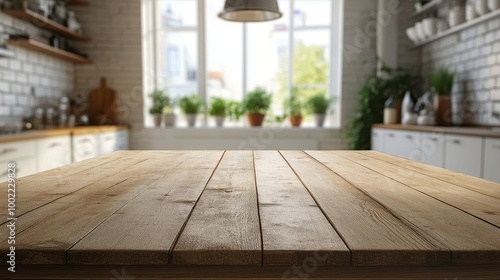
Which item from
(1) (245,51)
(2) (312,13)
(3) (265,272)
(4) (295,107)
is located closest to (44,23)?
(1) (245,51)

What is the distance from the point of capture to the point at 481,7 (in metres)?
3.25

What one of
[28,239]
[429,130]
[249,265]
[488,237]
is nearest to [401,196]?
[488,237]

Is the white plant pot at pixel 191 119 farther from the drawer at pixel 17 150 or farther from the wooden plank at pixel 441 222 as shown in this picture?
the wooden plank at pixel 441 222

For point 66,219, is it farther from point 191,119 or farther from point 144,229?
point 191,119

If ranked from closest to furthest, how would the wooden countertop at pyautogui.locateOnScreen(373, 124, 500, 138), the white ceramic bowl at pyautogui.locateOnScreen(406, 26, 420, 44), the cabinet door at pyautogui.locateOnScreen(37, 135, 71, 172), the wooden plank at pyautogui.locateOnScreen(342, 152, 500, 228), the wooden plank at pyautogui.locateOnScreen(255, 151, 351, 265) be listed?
the wooden plank at pyautogui.locateOnScreen(255, 151, 351, 265), the wooden plank at pyautogui.locateOnScreen(342, 152, 500, 228), the wooden countertop at pyautogui.locateOnScreen(373, 124, 500, 138), the cabinet door at pyautogui.locateOnScreen(37, 135, 71, 172), the white ceramic bowl at pyautogui.locateOnScreen(406, 26, 420, 44)

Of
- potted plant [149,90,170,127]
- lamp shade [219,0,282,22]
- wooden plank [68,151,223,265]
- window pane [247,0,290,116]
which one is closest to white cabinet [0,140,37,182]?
lamp shade [219,0,282,22]

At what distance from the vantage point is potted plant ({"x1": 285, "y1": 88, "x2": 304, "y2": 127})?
5.05 m

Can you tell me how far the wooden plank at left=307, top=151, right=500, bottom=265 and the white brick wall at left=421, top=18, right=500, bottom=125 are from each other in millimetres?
2683

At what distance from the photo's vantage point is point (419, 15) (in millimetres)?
4770

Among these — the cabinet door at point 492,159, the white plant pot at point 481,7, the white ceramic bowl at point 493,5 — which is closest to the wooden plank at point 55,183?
the cabinet door at point 492,159

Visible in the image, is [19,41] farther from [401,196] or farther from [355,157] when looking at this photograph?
[401,196]

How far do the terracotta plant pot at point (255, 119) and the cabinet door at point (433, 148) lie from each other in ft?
6.74

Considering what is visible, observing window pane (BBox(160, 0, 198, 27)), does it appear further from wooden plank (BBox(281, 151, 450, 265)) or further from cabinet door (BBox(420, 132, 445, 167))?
wooden plank (BBox(281, 151, 450, 265))

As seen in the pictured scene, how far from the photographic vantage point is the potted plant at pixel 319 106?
16.4 feet
